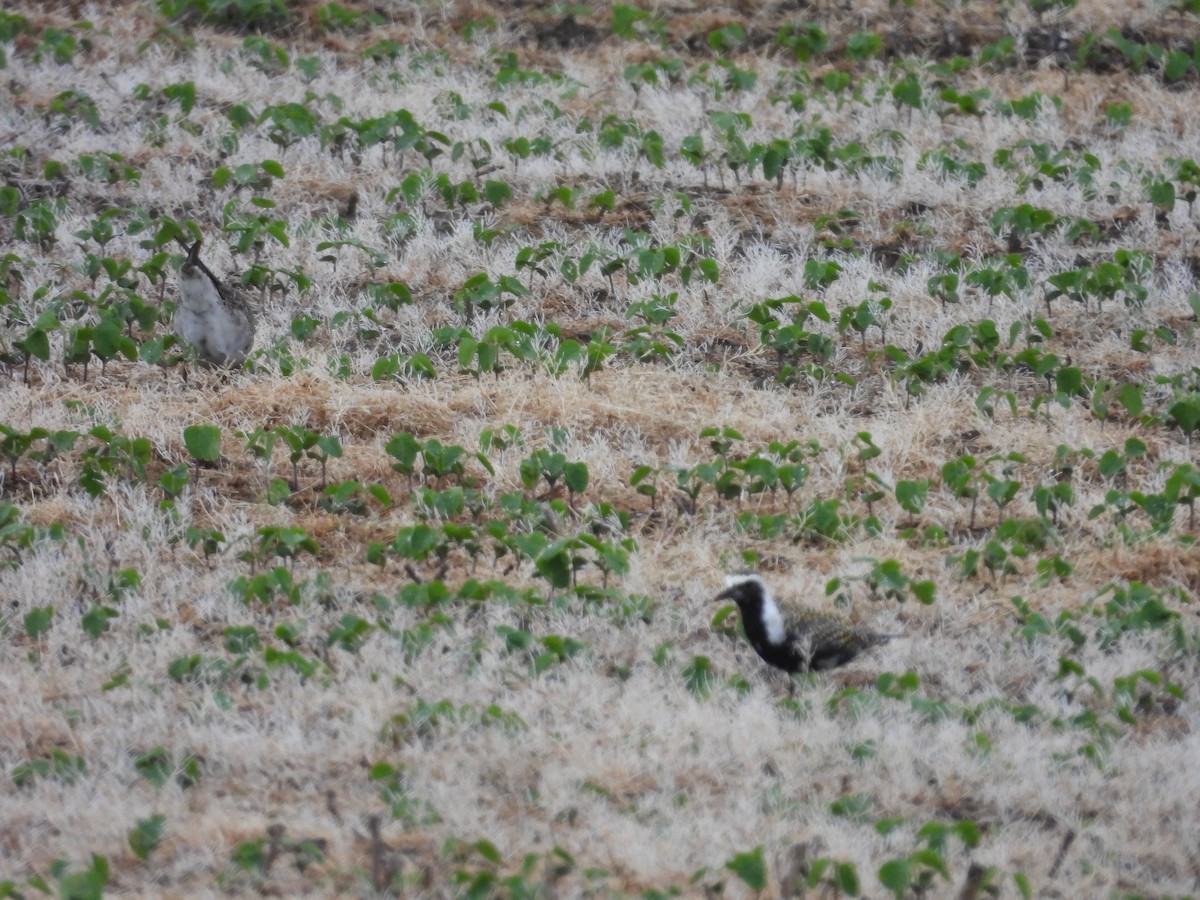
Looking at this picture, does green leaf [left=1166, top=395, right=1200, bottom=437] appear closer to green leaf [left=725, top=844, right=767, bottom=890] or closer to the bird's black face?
the bird's black face

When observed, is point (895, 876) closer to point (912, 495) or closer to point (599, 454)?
point (912, 495)

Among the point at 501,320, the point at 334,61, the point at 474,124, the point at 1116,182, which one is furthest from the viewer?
the point at 334,61

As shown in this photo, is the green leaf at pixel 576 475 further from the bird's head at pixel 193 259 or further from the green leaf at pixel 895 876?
the green leaf at pixel 895 876

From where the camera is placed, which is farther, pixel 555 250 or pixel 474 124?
pixel 474 124

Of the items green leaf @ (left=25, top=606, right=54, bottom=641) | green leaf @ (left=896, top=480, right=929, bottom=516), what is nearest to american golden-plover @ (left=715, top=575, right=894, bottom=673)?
green leaf @ (left=896, top=480, right=929, bottom=516)

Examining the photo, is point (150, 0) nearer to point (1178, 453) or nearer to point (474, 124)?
point (474, 124)

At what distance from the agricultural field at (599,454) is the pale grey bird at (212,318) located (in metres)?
0.10

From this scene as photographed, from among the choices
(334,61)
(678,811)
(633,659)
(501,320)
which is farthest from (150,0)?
(678,811)

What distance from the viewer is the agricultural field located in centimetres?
374

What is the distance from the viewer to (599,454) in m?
5.74

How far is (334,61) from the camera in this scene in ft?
33.2

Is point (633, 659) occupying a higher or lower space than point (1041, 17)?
lower

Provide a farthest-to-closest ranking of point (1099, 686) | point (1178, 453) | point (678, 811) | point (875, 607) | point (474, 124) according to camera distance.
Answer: point (474, 124) → point (1178, 453) → point (875, 607) → point (1099, 686) → point (678, 811)

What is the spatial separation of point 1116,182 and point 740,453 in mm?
3578
